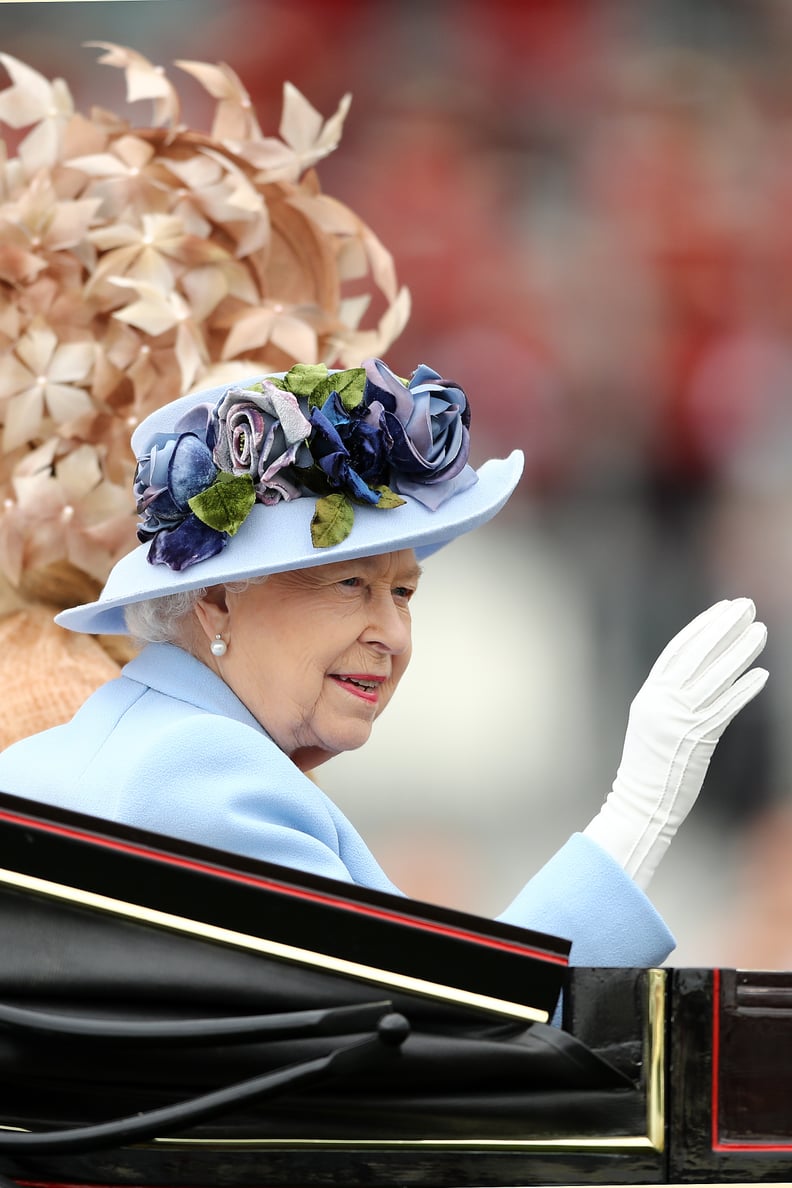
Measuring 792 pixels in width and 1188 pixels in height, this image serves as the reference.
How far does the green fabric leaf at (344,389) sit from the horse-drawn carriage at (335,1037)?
50 cm

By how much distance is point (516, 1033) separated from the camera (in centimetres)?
94

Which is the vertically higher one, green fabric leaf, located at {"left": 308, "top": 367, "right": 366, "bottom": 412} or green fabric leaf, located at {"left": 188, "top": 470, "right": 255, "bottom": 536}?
green fabric leaf, located at {"left": 308, "top": 367, "right": 366, "bottom": 412}

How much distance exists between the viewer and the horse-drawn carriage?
0.93m

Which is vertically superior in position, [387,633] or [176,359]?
[176,359]

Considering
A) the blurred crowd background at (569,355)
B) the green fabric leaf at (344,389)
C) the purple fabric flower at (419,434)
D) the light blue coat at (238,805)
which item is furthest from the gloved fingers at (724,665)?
the blurred crowd background at (569,355)

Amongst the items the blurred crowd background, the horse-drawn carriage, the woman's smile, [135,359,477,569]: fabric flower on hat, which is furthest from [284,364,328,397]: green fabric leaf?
the blurred crowd background

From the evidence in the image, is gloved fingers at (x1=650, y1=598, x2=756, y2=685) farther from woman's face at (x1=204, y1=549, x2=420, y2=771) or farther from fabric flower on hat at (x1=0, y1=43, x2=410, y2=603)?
fabric flower on hat at (x1=0, y1=43, x2=410, y2=603)

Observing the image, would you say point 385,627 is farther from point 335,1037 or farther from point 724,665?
point 335,1037

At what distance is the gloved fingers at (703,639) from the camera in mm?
1272

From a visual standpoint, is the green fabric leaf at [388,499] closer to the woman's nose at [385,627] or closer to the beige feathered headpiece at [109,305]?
the woman's nose at [385,627]

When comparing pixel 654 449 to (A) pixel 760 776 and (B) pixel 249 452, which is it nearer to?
(A) pixel 760 776

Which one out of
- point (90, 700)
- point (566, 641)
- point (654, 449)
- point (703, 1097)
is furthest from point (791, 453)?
point (703, 1097)

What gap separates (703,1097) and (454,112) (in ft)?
6.92

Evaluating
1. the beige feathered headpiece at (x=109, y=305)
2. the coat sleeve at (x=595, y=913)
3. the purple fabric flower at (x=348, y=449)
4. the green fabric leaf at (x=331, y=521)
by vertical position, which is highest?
the beige feathered headpiece at (x=109, y=305)
